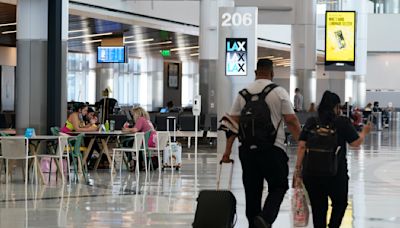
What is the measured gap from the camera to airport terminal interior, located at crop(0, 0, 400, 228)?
430 inches

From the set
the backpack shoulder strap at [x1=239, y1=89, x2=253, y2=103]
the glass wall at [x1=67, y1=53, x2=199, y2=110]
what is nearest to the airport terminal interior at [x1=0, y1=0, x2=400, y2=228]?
the backpack shoulder strap at [x1=239, y1=89, x2=253, y2=103]

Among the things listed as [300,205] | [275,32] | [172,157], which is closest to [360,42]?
[275,32]

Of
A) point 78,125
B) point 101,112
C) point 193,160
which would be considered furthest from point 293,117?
point 101,112

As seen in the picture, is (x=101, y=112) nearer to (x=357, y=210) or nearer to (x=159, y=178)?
(x=159, y=178)

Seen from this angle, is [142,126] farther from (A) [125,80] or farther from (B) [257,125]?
(A) [125,80]

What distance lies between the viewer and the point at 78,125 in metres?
16.3

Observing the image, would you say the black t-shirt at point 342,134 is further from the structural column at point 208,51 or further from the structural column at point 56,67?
the structural column at point 208,51

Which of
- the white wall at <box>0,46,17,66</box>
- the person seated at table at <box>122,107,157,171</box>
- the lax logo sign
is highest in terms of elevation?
the white wall at <box>0,46,17,66</box>

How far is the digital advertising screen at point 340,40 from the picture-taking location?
111ft

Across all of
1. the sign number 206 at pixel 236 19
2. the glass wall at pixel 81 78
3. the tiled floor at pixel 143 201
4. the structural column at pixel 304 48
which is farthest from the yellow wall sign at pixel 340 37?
the tiled floor at pixel 143 201

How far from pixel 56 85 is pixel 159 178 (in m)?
3.32

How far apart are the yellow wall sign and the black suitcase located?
27409 mm

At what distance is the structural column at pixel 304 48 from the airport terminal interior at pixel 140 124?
0.05m

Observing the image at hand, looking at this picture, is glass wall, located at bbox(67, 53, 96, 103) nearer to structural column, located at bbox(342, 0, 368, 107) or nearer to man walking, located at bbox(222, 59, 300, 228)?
structural column, located at bbox(342, 0, 368, 107)
